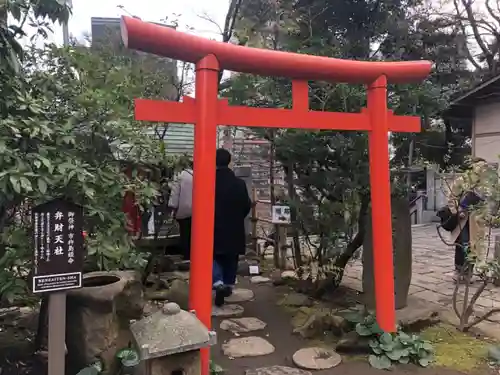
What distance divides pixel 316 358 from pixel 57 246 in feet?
8.30

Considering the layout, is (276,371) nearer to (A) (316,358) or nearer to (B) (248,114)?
(A) (316,358)

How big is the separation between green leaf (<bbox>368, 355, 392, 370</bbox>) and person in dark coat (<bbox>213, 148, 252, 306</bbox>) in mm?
2107

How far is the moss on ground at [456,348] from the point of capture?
405cm

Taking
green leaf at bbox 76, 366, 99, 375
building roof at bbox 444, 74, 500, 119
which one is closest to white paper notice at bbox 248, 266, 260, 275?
green leaf at bbox 76, 366, 99, 375

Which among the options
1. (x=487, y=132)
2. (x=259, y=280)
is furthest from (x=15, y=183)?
(x=487, y=132)

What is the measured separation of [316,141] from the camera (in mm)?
5566

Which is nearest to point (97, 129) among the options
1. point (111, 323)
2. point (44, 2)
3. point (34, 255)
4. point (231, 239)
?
point (44, 2)

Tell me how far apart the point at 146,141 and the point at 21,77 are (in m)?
1.17

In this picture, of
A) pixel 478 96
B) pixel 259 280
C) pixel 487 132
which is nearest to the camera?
pixel 259 280

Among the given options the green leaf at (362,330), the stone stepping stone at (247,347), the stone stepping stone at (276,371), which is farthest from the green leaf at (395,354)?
the stone stepping stone at (247,347)

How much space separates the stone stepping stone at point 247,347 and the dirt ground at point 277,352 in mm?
58

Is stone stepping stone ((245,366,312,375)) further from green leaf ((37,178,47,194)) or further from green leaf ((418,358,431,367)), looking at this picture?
green leaf ((37,178,47,194))

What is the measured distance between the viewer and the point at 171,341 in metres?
2.72

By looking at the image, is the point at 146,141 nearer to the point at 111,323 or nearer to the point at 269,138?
the point at 111,323
